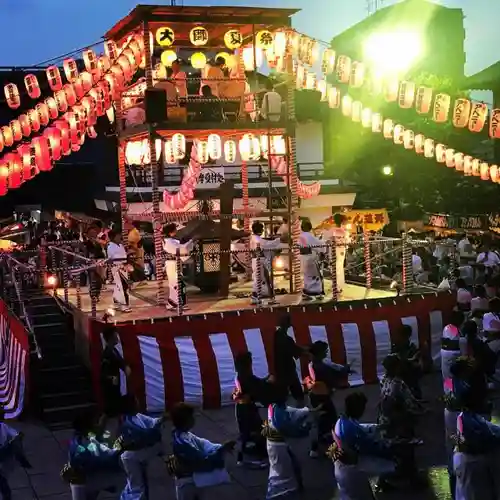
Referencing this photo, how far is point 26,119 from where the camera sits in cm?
1781

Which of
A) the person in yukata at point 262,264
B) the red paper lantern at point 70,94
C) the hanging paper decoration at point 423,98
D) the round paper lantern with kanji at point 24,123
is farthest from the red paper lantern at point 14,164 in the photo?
the hanging paper decoration at point 423,98

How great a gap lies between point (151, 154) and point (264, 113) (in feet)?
9.05

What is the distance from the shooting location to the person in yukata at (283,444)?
8188mm

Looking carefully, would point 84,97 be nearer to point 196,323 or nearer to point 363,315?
point 196,323

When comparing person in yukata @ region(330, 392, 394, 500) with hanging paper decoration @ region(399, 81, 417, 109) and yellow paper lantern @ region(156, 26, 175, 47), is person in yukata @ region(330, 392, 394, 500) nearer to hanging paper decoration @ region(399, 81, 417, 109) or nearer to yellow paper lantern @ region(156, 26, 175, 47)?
yellow paper lantern @ region(156, 26, 175, 47)

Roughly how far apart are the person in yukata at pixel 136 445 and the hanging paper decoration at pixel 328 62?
11.8m

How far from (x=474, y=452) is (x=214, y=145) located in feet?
35.8

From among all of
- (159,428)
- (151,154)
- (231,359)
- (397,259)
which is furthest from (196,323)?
(397,259)

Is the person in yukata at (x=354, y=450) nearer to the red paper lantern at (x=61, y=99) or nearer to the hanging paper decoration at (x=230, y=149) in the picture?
the hanging paper decoration at (x=230, y=149)

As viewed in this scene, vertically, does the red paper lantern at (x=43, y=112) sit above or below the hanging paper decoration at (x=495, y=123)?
above

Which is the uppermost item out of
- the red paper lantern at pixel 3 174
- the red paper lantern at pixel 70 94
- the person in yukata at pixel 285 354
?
the red paper lantern at pixel 70 94

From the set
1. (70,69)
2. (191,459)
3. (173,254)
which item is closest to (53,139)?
(70,69)

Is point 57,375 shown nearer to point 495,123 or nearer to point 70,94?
point 70,94

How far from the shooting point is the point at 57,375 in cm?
1269
